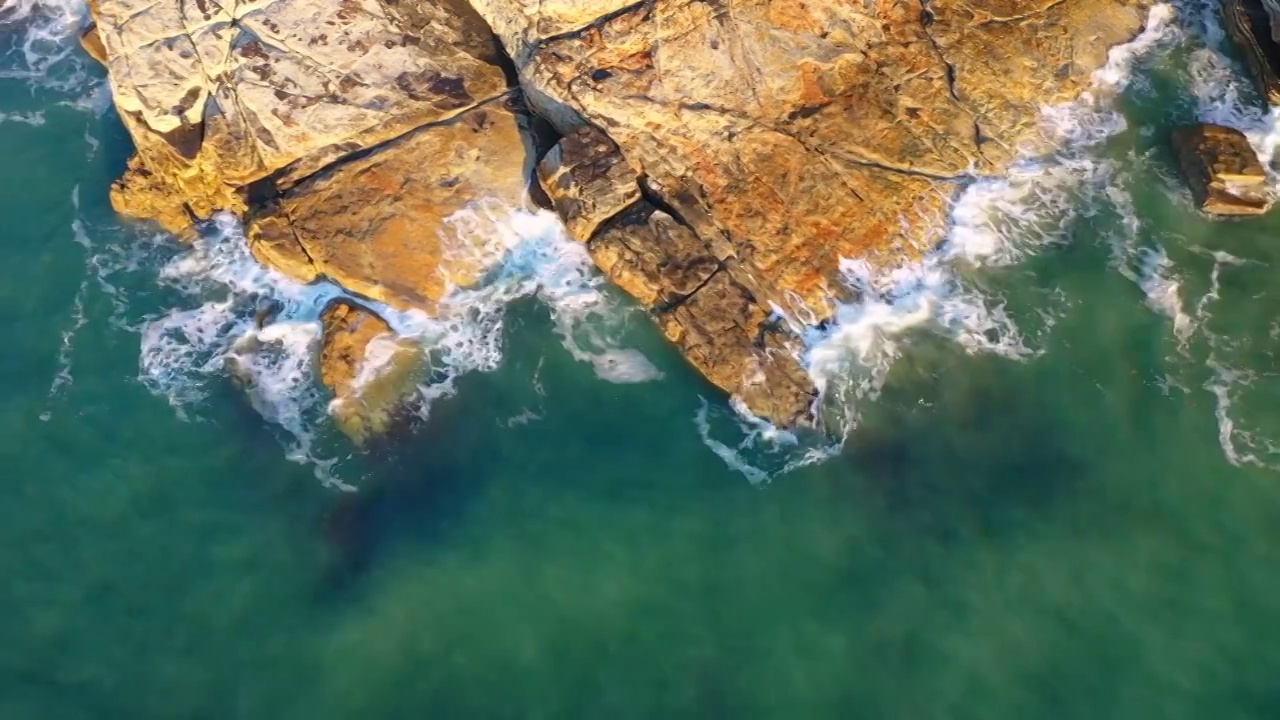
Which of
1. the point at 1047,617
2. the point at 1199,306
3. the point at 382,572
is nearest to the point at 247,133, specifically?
the point at 382,572

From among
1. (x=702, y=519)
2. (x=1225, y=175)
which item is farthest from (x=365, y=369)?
(x=1225, y=175)

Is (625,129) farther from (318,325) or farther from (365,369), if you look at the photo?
(318,325)

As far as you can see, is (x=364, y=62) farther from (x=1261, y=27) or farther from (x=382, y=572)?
(x=1261, y=27)

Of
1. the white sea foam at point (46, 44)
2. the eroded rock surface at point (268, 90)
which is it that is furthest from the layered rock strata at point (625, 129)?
the white sea foam at point (46, 44)

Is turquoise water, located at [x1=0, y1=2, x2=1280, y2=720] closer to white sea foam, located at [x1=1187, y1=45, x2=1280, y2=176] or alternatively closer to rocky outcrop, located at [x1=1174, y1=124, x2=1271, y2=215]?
rocky outcrop, located at [x1=1174, y1=124, x2=1271, y2=215]

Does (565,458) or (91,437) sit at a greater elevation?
(91,437)

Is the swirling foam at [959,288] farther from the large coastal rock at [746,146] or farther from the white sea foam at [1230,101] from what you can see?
the white sea foam at [1230,101]
